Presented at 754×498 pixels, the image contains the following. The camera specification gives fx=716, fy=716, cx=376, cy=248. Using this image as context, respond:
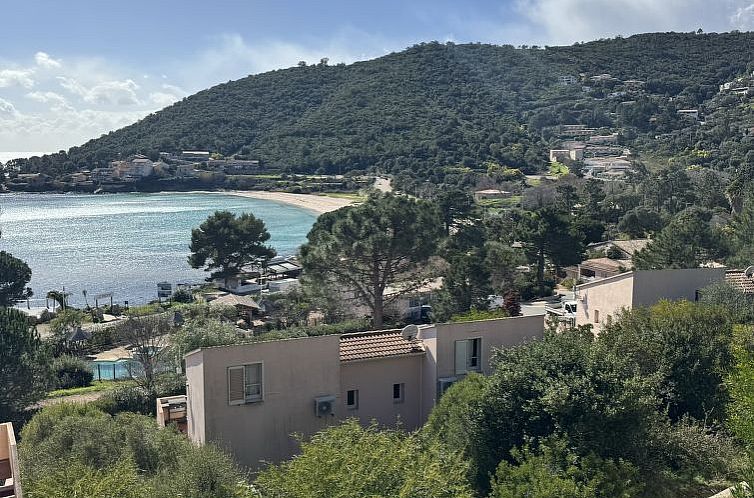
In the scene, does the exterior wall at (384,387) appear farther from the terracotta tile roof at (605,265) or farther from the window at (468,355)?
the terracotta tile roof at (605,265)

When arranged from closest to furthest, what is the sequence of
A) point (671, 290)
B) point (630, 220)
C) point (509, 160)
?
point (671, 290)
point (630, 220)
point (509, 160)

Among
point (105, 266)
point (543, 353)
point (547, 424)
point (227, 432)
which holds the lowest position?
point (105, 266)

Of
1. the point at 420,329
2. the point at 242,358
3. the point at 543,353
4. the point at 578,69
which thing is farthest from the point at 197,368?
the point at 578,69

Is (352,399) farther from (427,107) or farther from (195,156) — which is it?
(195,156)

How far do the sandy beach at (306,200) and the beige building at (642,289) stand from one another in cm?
5718

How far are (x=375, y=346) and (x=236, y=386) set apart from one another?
113 inches

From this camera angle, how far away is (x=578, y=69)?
13475cm

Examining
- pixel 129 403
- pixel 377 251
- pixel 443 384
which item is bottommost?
pixel 129 403

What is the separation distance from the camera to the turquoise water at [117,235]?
46.4 metres

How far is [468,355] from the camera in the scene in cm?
1347

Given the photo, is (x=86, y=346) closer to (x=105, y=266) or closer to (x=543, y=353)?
(x=543, y=353)

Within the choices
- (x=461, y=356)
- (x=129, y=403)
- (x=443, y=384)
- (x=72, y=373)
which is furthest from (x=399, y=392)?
(x=72, y=373)

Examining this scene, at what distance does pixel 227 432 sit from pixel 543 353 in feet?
17.6

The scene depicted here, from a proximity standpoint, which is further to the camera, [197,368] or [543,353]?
[197,368]
